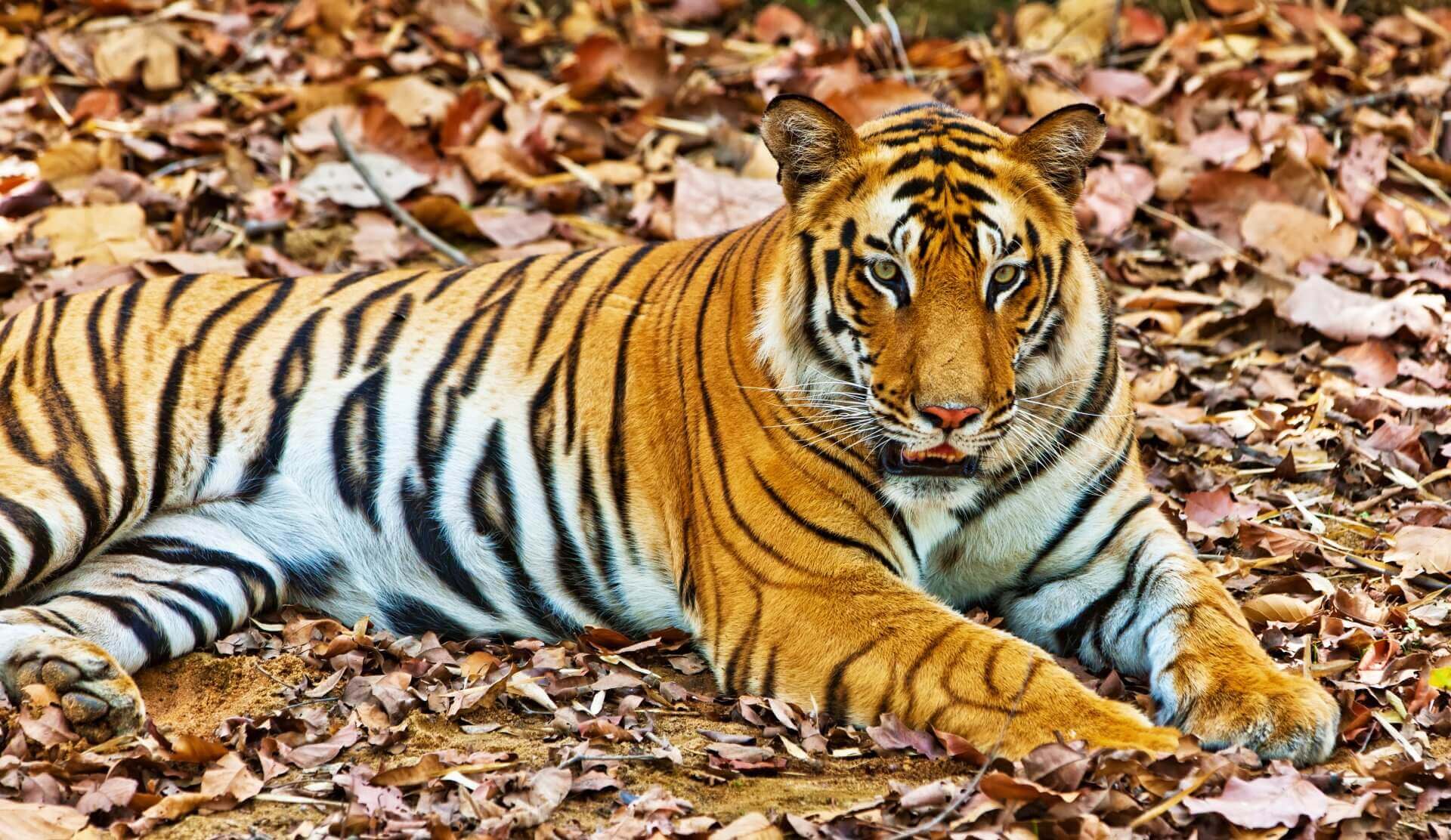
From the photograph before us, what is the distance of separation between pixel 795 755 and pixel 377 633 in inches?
51.2

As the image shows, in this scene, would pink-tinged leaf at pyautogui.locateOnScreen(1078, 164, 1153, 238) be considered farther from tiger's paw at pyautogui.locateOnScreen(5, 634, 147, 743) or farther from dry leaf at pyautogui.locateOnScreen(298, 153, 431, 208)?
tiger's paw at pyautogui.locateOnScreen(5, 634, 147, 743)

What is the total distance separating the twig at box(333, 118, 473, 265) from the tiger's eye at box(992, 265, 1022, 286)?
2713mm

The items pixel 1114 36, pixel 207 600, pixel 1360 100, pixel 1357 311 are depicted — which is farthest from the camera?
pixel 1114 36

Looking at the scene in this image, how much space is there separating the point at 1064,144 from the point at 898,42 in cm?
333

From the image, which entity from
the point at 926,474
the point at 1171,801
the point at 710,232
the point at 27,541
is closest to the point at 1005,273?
the point at 926,474

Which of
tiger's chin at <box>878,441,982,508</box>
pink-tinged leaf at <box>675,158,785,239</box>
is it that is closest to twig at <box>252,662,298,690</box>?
tiger's chin at <box>878,441,982,508</box>

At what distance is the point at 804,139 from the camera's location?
3443 millimetres

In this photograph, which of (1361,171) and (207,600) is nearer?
(207,600)

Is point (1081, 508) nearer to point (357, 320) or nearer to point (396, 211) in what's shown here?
point (357, 320)

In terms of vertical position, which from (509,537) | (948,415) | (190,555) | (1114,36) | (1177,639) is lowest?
(190,555)

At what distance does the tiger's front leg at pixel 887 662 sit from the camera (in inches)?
119

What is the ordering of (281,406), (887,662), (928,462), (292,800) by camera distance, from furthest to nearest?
(281,406) < (928,462) < (887,662) < (292,800)

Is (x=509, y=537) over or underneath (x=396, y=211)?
underneath

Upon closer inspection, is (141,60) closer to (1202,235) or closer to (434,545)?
(434,545)
